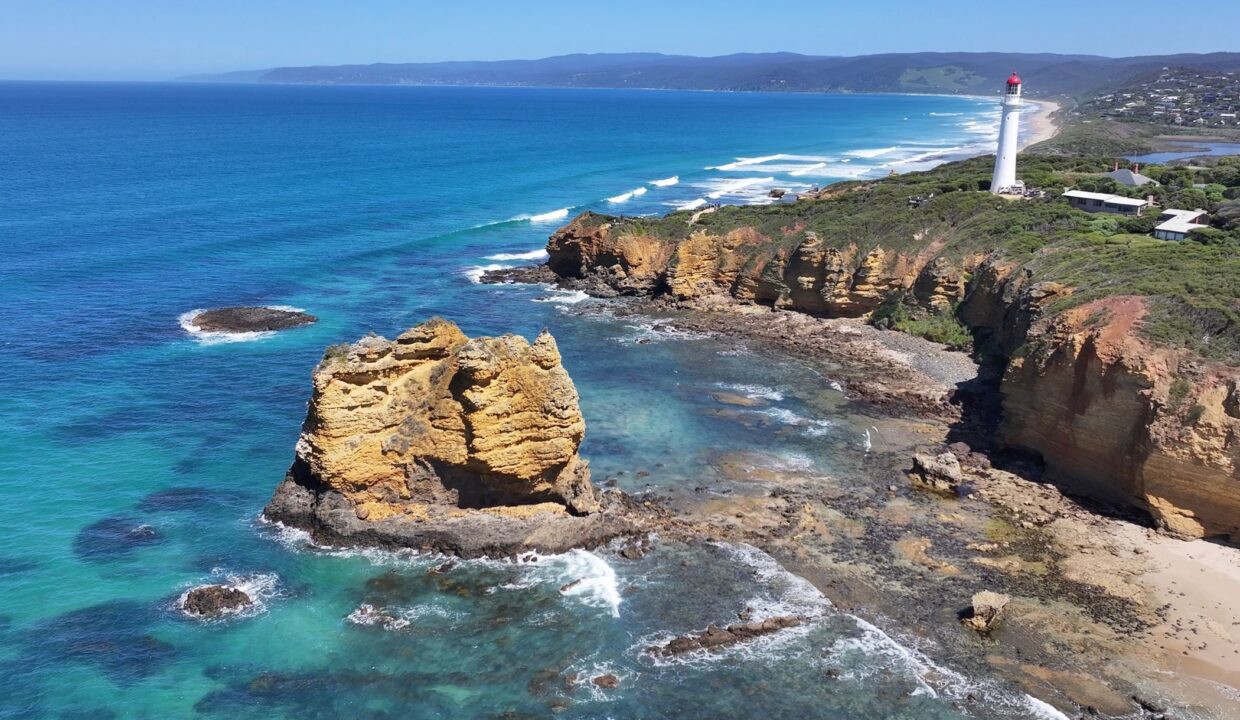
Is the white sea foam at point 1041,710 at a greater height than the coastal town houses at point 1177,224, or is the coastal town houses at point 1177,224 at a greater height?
the coastal town houses at point 1177,224

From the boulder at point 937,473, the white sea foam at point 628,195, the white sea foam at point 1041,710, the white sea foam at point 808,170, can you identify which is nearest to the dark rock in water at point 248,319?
the boulder at point 937,473

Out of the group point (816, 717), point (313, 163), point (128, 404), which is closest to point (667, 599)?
point (816, 717)

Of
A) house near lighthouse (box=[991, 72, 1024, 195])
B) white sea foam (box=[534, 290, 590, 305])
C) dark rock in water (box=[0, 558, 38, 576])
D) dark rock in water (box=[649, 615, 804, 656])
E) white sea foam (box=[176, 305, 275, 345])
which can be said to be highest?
house near lighthouse (box=[991, 72, 1024, 195])

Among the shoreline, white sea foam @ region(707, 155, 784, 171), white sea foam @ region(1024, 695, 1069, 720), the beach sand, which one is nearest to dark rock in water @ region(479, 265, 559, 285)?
the shoreline

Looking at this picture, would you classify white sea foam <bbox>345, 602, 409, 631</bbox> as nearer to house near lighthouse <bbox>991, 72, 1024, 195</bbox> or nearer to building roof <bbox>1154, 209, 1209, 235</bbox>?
building roof <bbox>1154, 209, 1209, 235</bbox>

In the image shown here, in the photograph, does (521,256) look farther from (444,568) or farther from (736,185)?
(444,568)

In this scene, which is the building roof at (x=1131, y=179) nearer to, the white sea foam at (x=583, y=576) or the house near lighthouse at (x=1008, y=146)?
the house near lighthouse at (x=1008, y=146)

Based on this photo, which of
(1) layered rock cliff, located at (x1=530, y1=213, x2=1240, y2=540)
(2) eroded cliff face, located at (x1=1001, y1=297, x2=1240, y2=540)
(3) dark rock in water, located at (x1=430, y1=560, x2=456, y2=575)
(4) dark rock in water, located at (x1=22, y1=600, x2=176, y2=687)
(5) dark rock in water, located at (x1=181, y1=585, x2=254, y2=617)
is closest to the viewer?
(4) dark rock in water, located at (x1=22, y1=600, x2=176, y2=687)
